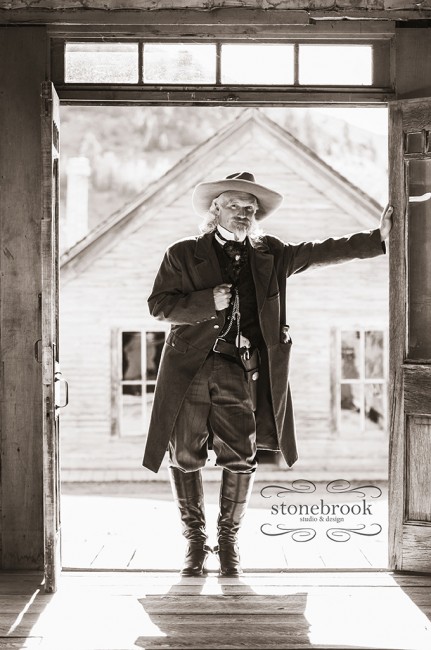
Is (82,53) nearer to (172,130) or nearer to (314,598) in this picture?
(314,598)

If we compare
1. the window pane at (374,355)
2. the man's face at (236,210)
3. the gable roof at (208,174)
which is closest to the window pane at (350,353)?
the window pane at (374,355)

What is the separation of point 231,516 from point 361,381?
6.06 metres

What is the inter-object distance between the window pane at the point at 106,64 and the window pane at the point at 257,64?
489mm

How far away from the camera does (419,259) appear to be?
4770 millimetres

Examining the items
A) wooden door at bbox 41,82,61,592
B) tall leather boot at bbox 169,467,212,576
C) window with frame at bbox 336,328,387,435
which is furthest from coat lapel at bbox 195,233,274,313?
window with frame at bbox 336,328,387,435

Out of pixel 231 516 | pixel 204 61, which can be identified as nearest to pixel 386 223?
pixel 204 61

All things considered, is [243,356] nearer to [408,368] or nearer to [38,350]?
[408,368]

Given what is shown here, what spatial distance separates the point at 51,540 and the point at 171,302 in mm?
1289

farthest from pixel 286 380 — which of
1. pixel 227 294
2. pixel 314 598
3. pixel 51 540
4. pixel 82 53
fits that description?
→ pixel 82 53

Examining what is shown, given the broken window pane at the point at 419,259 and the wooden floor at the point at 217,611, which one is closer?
the wooden floor at the point at 217,611

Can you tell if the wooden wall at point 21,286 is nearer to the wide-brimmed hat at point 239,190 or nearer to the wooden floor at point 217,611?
the wooden floor at point 217,611

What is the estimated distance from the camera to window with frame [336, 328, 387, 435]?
10305 millimetres

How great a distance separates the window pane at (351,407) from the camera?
1031 centimetres

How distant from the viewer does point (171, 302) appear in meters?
4.57
